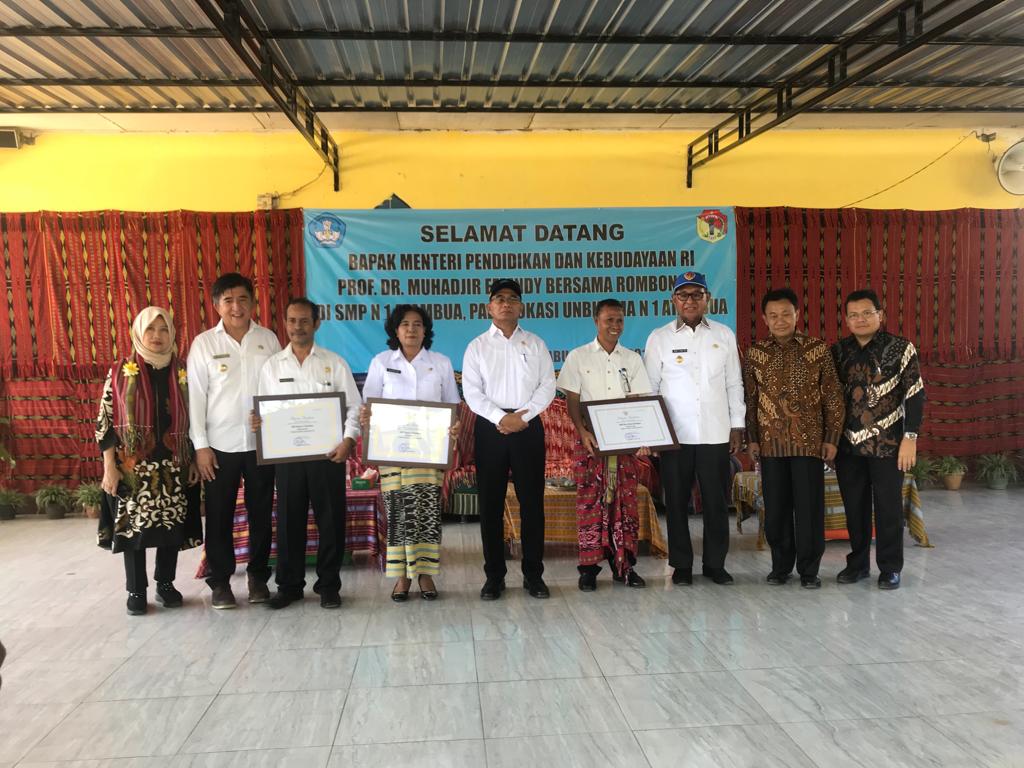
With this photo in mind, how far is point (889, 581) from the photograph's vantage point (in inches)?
146

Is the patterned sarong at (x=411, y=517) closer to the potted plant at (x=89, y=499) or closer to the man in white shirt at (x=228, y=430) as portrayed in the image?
the man in white shirt at (x=228, y=430)


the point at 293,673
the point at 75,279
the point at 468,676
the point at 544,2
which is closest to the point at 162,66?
the point at 75,279

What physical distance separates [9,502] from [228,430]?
3.80 meters

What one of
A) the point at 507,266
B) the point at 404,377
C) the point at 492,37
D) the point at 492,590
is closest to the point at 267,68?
the point at 492,37

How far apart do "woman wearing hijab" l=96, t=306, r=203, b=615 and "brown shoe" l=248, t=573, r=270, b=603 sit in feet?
1.21

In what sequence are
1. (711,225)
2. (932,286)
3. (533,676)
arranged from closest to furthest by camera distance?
1. (533,676)
2. (711,225)
3. (932,286)

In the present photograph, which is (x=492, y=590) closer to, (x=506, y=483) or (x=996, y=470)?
(x=506, y=483)

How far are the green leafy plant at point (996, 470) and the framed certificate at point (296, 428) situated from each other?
238 inches

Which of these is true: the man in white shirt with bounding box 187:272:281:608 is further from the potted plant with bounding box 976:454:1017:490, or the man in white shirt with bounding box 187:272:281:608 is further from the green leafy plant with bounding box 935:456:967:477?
the potted plant with bounding box 976:454:1017:490

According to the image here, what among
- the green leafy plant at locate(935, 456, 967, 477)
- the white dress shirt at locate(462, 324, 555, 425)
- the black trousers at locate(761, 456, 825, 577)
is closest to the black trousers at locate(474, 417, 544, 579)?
the white dress shirt at locate(462, 324, 555, 425)

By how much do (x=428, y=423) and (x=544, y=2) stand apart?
→ 2461 mm

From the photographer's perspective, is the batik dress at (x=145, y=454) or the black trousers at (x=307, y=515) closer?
the batik dress at (x=145, y=454)

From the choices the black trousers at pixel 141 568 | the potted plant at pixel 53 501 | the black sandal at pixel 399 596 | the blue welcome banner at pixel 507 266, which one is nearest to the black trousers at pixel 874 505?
the black sandal at pixel 399 596

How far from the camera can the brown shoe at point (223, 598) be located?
3.57 m
